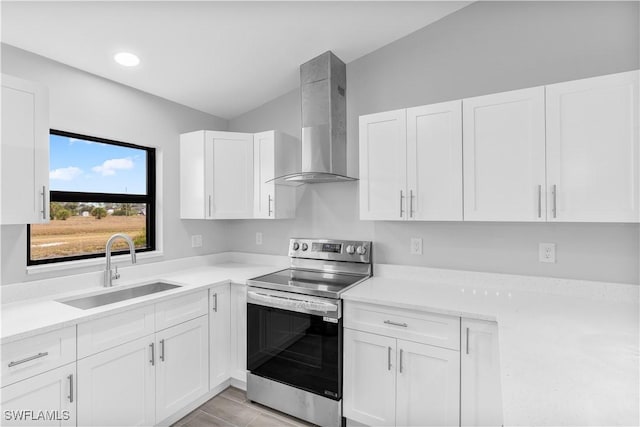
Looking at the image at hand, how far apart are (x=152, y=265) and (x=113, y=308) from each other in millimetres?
955

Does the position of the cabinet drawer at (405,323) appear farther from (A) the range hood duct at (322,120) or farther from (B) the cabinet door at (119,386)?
(B) the cabinet door at (119,386)

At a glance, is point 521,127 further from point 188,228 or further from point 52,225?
point 52,225

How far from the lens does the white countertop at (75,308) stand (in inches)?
60.2

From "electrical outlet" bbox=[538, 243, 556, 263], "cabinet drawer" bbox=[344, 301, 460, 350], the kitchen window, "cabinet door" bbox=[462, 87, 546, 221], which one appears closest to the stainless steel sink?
the kitchen window

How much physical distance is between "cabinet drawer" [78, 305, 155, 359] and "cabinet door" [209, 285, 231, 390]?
1.66ft

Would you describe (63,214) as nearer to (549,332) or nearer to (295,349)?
(295,349)

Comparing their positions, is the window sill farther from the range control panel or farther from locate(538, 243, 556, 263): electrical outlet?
locate(538, 243, 556, 263): electrical outlet

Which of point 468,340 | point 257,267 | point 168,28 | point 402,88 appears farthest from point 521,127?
point 257,267

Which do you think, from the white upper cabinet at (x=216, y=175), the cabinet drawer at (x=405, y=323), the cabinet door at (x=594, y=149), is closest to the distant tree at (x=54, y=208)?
the white upper cabinet at (x=216, y=175)

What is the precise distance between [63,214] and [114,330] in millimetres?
1058

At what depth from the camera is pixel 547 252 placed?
2.09 meters

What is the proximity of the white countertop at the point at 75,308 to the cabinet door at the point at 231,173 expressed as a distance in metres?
0.56

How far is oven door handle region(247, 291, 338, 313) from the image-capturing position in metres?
2.11

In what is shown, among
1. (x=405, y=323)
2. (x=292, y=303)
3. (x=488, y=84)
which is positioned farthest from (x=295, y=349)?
(x=488, y=84)
